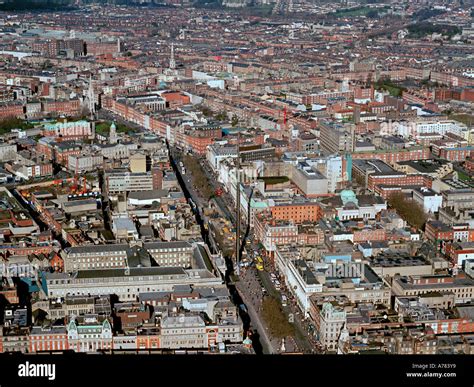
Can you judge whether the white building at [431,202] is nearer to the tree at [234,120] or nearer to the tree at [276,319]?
the tree at [276,319]

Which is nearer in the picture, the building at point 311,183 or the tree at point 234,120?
the building at point 311,183

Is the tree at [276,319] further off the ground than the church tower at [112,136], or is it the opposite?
the church tower at [112,136]

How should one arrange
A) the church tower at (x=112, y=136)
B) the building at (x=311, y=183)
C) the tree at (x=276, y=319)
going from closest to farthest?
the tree at (x=276, y=319) < the building at (x=311, y=183) < the church tower at (x=112, y=136)

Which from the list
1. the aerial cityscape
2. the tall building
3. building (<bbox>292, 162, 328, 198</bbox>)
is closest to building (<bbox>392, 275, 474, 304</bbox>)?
the aerial cityscape

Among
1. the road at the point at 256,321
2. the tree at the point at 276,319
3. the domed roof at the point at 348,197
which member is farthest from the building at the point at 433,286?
the domed roof at the point at 348,197

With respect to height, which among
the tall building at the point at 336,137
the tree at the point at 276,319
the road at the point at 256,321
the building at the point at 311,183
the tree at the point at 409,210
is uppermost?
the tall building at the point at 336,137

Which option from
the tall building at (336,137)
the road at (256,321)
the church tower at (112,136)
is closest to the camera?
the road at (256,321)
